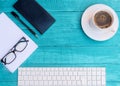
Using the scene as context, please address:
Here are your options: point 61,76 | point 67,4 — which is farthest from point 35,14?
point 61,76

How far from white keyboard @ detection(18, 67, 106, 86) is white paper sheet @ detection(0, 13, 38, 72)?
0.04m

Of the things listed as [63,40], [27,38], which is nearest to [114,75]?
[63,40]

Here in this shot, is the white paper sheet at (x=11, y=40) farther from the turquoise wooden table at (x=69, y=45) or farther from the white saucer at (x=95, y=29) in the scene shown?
the white saucer at (x=95, y=29)

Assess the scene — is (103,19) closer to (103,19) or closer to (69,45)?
(103,19)

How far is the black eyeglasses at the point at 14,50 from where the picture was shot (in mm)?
1017

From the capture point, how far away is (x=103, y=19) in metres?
1.00

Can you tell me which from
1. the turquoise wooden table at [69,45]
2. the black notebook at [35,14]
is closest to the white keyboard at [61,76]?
the turquoise wooden table at [69,45]

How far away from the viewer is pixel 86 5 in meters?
1.05

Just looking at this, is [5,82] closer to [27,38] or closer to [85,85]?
[27,38]

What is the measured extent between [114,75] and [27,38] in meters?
0.33

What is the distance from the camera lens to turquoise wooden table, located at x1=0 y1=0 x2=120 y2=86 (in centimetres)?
103

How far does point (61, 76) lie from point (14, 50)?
19 centimetres

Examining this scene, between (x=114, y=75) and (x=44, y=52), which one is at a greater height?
(x=44, y=52)

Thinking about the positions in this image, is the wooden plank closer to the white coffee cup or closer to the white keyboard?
the white coffee cup
